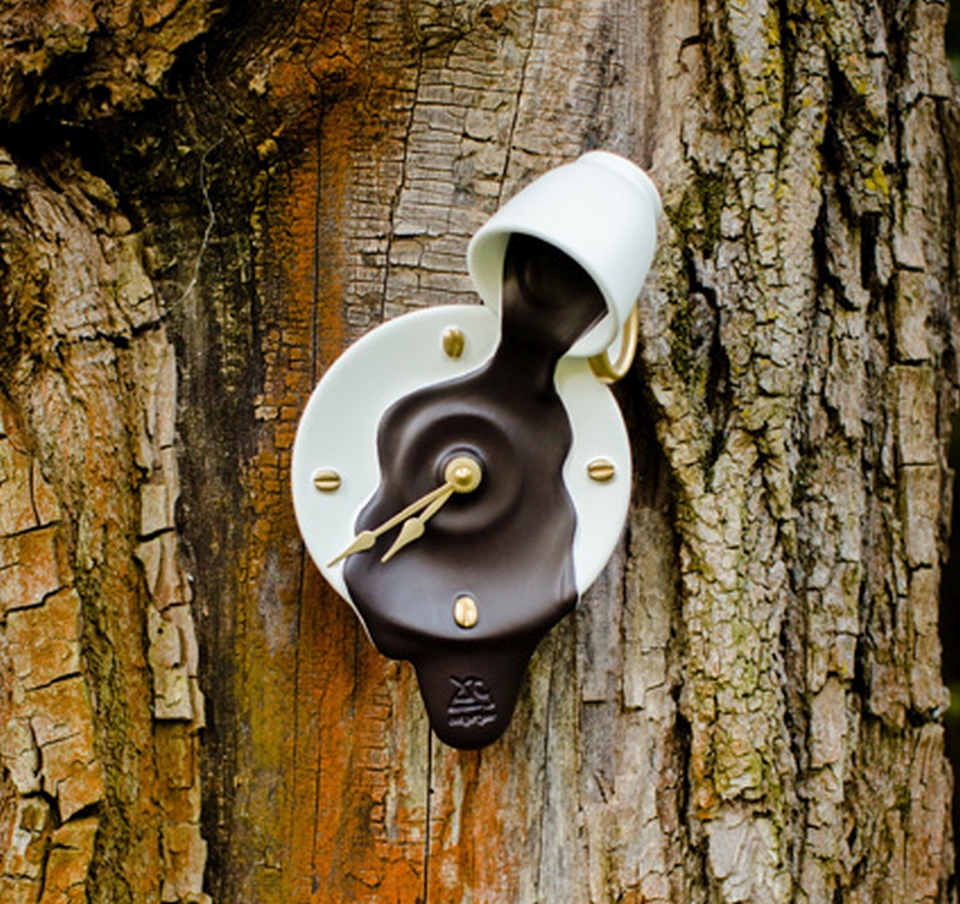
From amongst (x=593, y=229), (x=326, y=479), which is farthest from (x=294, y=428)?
(x=593, y=229)

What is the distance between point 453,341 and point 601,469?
0.16 meters

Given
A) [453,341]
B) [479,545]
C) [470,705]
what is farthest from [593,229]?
[470,705]

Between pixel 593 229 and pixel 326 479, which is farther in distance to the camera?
pixel 326 479

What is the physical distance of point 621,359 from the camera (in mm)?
963

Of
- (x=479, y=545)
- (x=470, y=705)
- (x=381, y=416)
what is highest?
(x=381, y=416)

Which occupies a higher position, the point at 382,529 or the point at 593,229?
the point at 593,229

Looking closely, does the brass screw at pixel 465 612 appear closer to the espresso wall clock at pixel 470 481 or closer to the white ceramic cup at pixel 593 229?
the espresso wall clock at pixel 470 481

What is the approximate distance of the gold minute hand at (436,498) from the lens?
908mm

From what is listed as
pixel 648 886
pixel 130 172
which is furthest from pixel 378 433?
pixel 648 886

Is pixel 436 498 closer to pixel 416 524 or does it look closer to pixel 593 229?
pixel 416 524

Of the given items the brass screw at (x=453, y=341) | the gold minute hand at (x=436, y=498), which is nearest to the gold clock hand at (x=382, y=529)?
the gold minute hand at (x=436, y=498)

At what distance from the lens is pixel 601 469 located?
0.96 metres

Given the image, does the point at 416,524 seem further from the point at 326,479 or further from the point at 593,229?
the point at 593,229

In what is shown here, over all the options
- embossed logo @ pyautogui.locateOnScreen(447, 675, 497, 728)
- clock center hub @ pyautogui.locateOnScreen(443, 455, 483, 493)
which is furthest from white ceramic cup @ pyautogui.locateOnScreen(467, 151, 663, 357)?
embossed logo @ pyautogui.locateOnScreen(447, 675, 497, 728)
